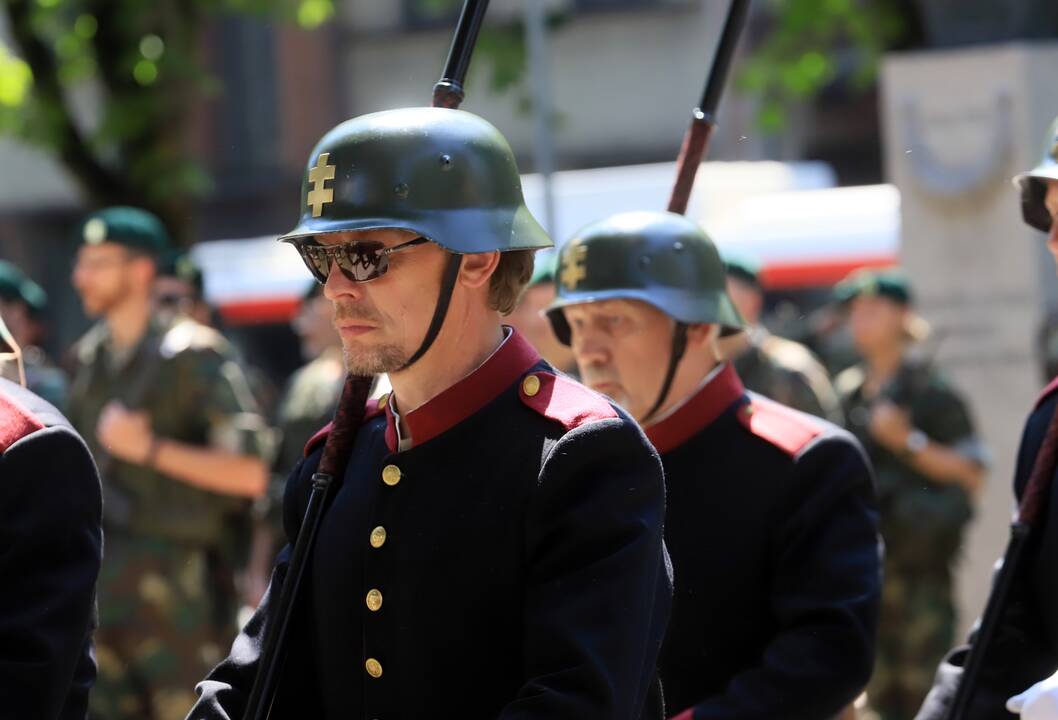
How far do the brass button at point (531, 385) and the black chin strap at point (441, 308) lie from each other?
0.18m

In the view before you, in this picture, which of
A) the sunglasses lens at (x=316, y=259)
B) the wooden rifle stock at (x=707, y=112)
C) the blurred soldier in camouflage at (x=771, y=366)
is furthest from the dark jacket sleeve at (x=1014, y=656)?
the blurred soldier in camouflage at (x=771, y=366)

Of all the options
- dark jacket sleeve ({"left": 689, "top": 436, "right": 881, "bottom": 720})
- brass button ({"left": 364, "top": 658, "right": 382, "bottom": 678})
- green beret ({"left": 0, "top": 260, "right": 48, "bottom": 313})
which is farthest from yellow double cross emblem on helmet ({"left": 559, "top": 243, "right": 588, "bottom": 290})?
green beret ({"left": 0, "top": 260, "right": 48, "bottom": 313})

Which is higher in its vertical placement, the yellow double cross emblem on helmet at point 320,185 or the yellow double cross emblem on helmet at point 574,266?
the yellow double cross emblem on helmet at point 320,185

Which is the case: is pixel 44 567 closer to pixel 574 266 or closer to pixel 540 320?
pixel 574 266

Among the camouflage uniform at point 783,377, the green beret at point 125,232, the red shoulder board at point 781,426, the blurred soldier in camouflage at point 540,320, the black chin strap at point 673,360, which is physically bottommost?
the camouflage uniform at point 783,377

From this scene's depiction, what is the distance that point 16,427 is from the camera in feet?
12.6

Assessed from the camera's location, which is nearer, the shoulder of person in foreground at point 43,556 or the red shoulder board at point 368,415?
the shoulder of person in foreground at point 43,556

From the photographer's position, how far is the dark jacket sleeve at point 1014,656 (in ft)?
14.6

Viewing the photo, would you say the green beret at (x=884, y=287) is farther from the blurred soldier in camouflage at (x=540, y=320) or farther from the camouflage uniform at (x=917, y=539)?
the blurred soldier in camouflage at (x=540, y=320)

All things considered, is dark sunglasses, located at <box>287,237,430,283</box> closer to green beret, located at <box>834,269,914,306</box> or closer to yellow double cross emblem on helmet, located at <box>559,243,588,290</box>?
yellow double cross emblem on helmet, located at <box>559,243,588,290</box>

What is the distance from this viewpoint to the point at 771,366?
9.41 meters

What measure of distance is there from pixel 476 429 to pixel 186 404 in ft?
16.9

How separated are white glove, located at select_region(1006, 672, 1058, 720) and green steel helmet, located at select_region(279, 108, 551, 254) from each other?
1249mm

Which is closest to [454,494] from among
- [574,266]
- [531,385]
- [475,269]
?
[531,385]
